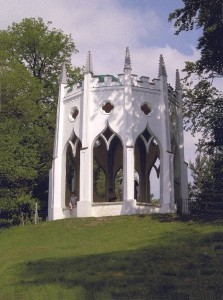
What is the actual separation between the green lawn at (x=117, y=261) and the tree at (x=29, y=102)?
9.83m

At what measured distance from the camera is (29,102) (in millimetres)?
38219

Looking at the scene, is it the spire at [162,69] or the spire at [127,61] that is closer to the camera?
the spire at [127,61]

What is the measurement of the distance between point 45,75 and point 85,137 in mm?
17336

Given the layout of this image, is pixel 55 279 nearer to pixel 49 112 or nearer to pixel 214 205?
pixel 214 205

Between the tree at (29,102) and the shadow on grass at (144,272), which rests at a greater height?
the tree at (29,102)

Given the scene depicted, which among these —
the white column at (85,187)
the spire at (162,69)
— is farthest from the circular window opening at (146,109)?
the white column at (85,187)

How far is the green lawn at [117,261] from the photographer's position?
489 inches

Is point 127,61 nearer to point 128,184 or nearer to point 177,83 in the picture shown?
point 177,83

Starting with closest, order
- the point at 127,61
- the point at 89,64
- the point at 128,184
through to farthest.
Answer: the point at 128,184
the point at 127,61
the point at 89,64

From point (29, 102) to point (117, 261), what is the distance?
954 inches

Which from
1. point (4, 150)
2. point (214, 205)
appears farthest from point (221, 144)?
point (4, 150)

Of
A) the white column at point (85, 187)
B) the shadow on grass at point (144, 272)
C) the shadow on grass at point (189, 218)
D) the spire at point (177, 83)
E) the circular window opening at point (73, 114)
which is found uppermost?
the spire at point (177, 83)

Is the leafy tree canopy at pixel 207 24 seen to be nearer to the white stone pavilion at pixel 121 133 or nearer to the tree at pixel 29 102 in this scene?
the white stone pavilion at pixel 121 133

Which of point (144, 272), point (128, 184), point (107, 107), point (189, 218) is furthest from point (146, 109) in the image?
point (144, 272)
